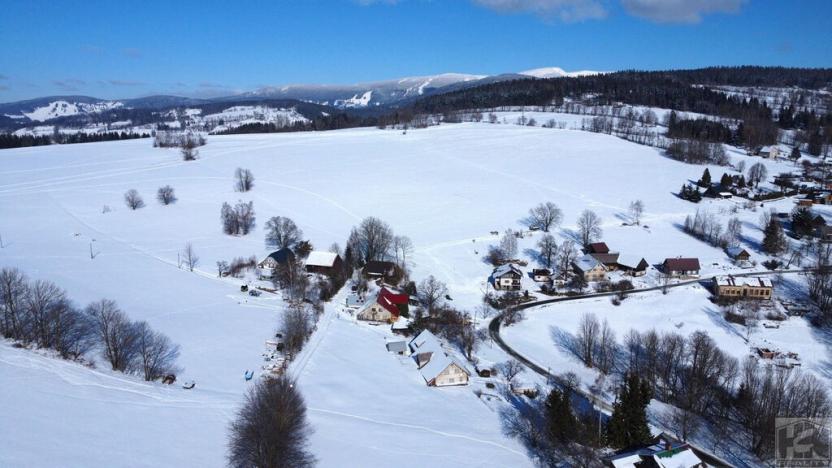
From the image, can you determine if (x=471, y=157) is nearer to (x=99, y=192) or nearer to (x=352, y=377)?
(x=99, y=192)

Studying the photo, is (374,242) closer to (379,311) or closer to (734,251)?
(379,311)

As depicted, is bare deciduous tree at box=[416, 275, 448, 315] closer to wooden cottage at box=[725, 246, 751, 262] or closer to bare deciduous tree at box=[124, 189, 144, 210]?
wooden cottage at box=[725, 246, 751, 262]

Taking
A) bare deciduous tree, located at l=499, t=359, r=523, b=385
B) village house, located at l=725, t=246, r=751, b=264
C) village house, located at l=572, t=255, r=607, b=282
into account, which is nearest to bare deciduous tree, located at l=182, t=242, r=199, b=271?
bare deciduous tree, located at l=499, t=359, r=523, b=385

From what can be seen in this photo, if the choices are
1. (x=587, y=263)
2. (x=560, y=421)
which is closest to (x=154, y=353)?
(x=560, y=421)

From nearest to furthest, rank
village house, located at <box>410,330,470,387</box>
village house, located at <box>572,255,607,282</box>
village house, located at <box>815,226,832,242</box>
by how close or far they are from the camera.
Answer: village house, located at <box>410,330,470,387</box> → village house, located at <box>572,255,607,282</box> → village house, located at <box>815,226,832,242</box>

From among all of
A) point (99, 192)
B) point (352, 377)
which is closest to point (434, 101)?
point (99, 192)
